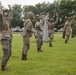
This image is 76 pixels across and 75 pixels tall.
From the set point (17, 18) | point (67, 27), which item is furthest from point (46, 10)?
point (67, 27)

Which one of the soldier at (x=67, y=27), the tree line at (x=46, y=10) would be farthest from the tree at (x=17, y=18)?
the soldier at (x=67, y=27)

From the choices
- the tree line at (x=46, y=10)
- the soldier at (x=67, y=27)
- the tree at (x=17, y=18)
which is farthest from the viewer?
the tree at (x=17, y=18)

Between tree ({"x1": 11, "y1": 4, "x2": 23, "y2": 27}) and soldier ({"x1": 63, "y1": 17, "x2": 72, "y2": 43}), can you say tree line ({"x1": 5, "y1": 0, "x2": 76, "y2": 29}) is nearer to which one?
tree ({"x1": 11, "y1": 4, "x2": 23, "y2": 27})

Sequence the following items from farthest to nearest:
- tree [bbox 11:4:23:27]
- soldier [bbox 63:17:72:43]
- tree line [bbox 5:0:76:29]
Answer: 1. tree [bbox 11:4:23:27]
2. tree line [bbox 5:0:76:29]
3. soldier [bbox 63:17:72:43]

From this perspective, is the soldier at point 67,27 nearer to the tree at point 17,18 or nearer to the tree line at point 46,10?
the tree line at point 46,10

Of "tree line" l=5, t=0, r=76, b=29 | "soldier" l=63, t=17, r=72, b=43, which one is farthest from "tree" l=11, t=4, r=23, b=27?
"soldier" l=63, t=17, r=72, b=43

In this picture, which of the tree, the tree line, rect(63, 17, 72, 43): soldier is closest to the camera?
rect(63, 17, 72, 43): soldier

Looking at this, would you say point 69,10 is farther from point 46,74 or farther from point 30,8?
point 46,74

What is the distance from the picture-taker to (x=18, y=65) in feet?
41.4

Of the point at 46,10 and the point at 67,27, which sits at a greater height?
the point at 67,27

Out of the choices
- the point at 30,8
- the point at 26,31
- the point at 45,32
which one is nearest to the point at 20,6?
the point at 30,8

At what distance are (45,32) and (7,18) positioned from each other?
51.5 ft

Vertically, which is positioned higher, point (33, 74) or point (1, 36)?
point (1, 36)

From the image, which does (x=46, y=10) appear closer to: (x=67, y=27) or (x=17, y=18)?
(x=17, y=18)
